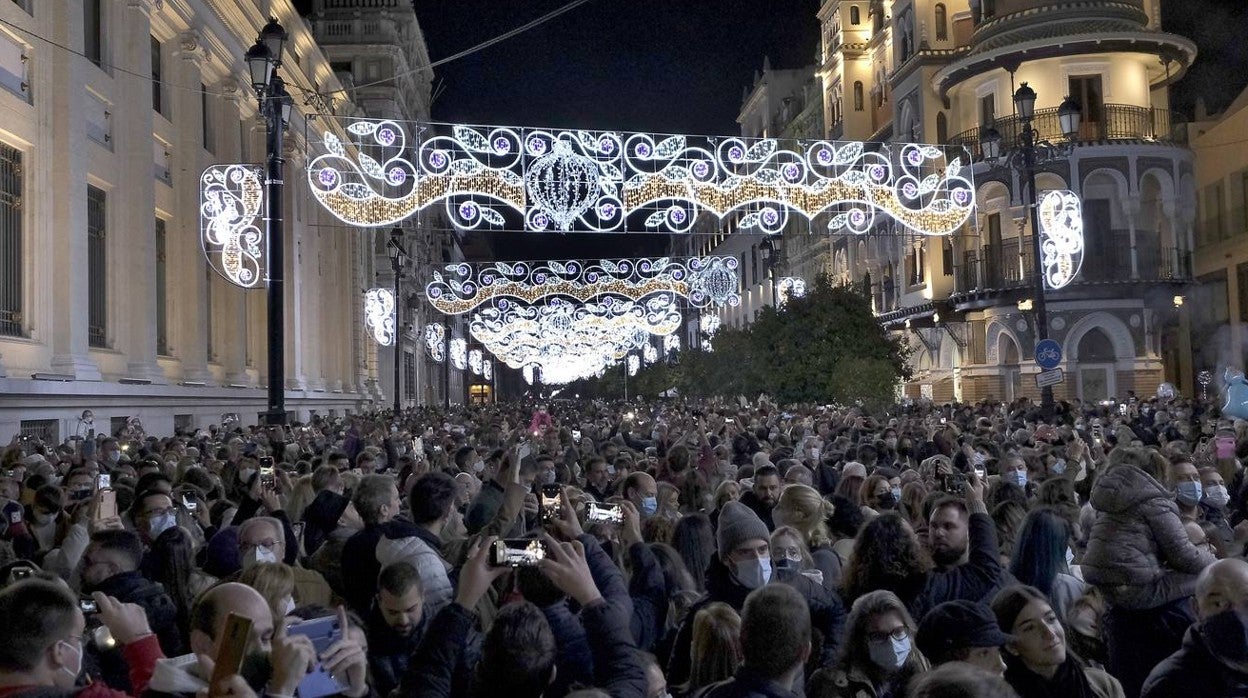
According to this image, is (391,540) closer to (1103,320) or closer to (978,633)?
(978,633)

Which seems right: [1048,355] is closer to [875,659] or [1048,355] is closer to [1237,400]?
[1237,400]

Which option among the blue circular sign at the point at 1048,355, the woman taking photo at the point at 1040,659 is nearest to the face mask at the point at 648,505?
the woman taking photo at the point at 1040,659

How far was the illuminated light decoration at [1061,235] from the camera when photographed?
1047 inches

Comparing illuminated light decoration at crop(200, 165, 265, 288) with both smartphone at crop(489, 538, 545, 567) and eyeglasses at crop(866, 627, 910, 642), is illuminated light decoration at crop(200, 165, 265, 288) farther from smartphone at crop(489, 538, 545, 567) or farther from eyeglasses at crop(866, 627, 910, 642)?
eyeglasses at crop(866, 627, 910, 642)

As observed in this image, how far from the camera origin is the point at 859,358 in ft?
113

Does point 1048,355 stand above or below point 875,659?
above

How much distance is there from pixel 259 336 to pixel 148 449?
1961cm

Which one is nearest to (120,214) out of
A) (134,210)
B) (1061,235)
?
(134,210)

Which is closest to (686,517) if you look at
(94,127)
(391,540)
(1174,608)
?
(391,540)

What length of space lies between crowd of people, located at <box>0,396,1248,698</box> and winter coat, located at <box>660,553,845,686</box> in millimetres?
12

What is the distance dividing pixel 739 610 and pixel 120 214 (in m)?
21.4

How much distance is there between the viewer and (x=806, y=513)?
723 cm

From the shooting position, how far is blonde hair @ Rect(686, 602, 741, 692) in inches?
183

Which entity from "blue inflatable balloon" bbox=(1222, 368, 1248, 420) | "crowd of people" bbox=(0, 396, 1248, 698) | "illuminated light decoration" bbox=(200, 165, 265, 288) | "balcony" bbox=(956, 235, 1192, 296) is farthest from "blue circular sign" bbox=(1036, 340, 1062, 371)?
"balcony" bbox=(956, 235, 1192, 296)
